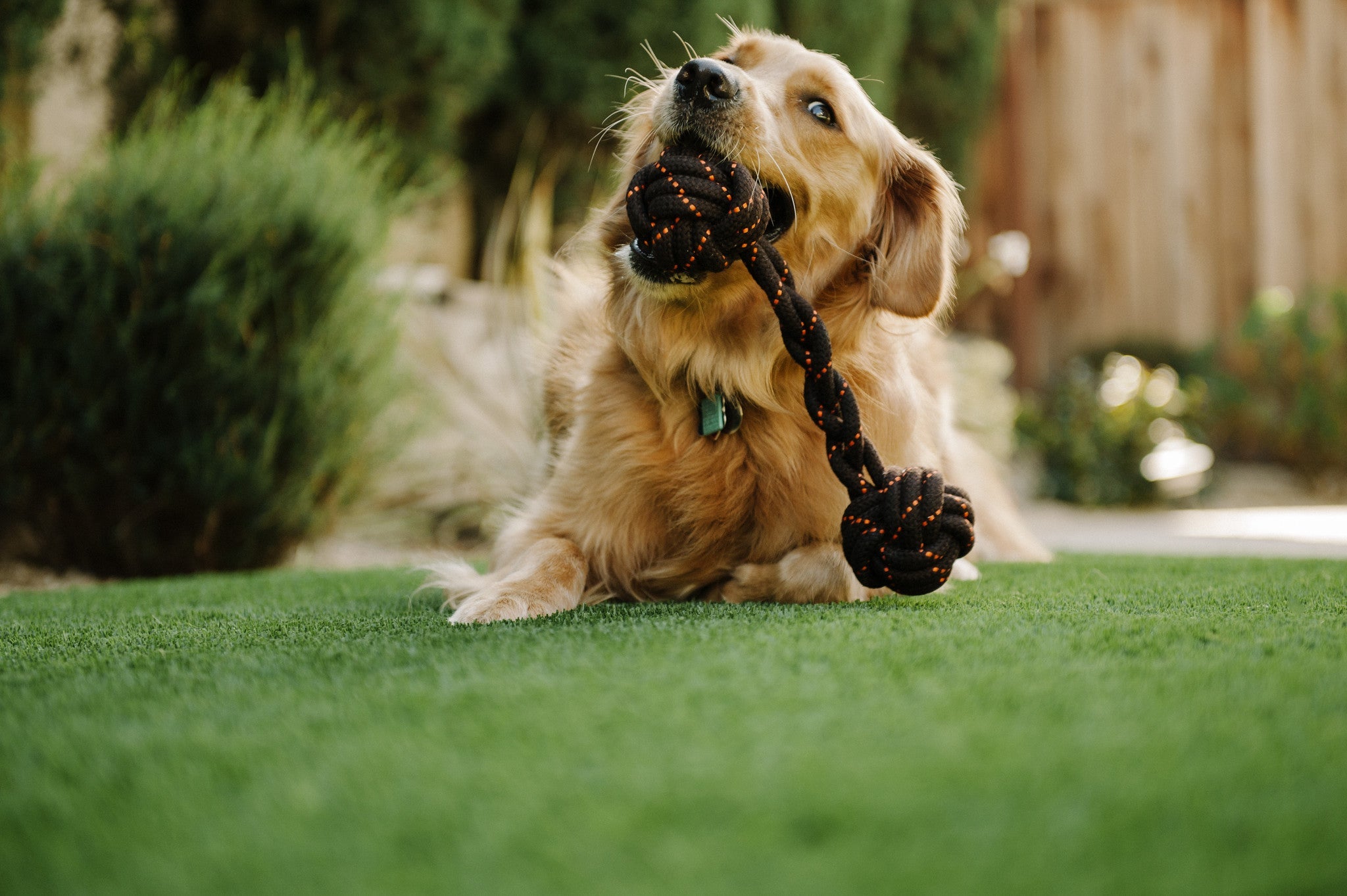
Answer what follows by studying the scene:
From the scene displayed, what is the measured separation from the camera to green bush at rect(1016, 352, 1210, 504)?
20.6 feet

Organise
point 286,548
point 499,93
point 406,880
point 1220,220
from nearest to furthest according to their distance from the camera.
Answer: point 406,880
point 286,548
point 499,93
point 1220,220

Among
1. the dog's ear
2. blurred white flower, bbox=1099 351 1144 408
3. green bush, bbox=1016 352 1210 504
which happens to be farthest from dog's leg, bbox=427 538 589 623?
blurred white flower, bbox=1099 351 1144 408

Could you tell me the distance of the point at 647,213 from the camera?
1.93 metres

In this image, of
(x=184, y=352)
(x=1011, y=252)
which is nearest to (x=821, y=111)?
(x=184, y=352)

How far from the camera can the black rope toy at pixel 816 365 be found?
1.81m

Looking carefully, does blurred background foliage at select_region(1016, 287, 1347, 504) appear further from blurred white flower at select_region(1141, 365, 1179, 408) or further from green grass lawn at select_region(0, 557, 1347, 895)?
green grass lawn at select_region(0, 557, 1347, 895)

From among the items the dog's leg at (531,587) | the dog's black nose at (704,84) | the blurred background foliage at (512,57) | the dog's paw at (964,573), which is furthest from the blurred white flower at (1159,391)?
the dog's leg at (531,587)

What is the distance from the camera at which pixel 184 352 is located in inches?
111

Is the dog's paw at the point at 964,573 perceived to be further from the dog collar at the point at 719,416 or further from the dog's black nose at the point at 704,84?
the dog's black nose at the point at 704,84

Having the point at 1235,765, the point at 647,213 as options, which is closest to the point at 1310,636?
the point at 1235,765

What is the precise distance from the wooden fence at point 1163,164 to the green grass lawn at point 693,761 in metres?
7.00

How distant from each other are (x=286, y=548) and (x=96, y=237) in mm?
1042

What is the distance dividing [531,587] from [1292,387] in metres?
6.66

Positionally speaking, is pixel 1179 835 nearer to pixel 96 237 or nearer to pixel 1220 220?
pixel 96 237
